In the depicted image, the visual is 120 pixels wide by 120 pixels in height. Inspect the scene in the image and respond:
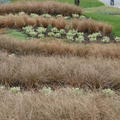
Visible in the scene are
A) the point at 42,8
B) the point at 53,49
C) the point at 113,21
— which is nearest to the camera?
the point at 53,49

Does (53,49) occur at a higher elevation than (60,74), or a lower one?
lower

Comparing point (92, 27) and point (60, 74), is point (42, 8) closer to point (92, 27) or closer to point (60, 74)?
point (92, 27)

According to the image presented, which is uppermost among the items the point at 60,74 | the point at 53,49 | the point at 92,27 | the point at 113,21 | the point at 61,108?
the point at 61,108

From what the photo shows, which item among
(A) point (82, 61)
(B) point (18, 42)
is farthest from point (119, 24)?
(A) point (82, 61)

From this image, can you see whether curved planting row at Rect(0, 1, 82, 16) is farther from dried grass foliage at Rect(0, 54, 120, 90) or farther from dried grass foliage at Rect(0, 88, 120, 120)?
dried grass foliage at Rect(0, 88, 120, 120)

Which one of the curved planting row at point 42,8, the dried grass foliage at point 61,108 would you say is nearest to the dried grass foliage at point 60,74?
the dried grass foliage at point 61,108

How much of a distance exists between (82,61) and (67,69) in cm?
104

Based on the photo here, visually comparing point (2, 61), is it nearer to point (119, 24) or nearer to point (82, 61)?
point (82, 61)

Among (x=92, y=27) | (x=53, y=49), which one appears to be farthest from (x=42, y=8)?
(x=53, y=49)

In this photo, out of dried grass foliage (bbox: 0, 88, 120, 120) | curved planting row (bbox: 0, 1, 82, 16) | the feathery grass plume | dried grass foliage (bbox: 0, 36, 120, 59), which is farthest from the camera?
curved planting row (bbox: 0, 1, 82, 16)

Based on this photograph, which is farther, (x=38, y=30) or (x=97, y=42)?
(x=38, y=30)

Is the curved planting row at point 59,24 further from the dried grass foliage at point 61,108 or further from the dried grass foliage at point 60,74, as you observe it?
the dried grass foliage at point 61,108

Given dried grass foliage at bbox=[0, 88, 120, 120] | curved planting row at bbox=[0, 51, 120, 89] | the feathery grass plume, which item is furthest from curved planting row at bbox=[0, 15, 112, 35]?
dried grass foliage at bbox=[0, 88, 120, 120]

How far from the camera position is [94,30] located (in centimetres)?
1812
